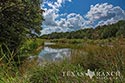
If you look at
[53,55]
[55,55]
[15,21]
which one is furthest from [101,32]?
[15,21]

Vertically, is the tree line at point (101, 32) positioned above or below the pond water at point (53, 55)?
below

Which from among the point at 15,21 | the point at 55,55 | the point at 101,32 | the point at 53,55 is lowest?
the point at 101,32

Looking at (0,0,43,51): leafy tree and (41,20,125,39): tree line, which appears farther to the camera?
(41,20,125,39): tree line

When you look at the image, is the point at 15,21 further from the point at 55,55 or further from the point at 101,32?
the point at 101,32

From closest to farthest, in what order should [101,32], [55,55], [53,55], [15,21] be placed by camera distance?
[15,21]
[55,55]
[53,55]
[101,32]

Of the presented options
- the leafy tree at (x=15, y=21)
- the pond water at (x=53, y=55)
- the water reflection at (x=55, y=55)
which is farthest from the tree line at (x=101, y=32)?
the leafy tree at (x=15, y=21)

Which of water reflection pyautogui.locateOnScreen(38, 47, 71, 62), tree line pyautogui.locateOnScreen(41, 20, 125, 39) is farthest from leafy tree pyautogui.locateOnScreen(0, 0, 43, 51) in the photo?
tree line pyautogui.locateOnScreen(41, 20, 125, 39)

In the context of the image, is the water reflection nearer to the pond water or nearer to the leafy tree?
the pond water

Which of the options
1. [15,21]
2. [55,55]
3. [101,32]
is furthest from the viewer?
[101,32]

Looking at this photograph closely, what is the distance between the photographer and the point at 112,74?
4.61 meters

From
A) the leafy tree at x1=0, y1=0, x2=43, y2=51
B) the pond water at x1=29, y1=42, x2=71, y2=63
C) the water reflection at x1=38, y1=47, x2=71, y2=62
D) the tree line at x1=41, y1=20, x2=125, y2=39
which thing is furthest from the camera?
the tree line at x1=41, y1=20, x2=125, y2=39

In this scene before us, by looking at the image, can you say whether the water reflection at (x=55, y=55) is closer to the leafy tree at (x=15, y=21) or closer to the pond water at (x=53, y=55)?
the pond water at (x=53, y=55)

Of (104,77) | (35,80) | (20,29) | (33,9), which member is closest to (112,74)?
(104,77)

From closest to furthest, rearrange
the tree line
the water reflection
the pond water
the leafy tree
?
the pond water
the water reflection
the leafy tree
the tree line
